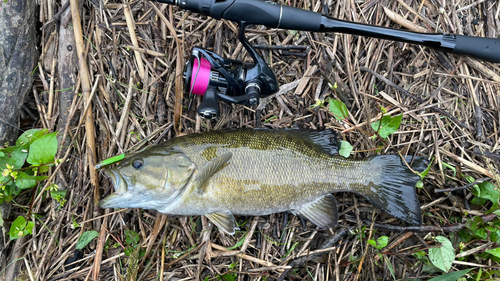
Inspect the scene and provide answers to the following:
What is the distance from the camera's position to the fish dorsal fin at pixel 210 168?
2.84 m

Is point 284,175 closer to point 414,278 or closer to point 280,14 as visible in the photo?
point 280,14

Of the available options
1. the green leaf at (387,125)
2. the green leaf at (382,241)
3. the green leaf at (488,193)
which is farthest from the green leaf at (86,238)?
the green leaf at (488,193)

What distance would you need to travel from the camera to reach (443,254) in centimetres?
302

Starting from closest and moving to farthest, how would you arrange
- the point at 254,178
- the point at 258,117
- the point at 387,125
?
the point at 254,178 → the point at 387,125 → the point at 258,117

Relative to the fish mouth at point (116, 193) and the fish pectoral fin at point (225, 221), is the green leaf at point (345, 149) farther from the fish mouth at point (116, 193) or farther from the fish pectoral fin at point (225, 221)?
the fish mouth at point (116, 193)

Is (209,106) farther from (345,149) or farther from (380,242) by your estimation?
(380,242)

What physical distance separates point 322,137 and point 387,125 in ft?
2.13

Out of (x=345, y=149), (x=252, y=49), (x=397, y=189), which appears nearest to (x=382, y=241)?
(x=397, y=189)

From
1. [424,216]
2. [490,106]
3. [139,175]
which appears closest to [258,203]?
[139,175]

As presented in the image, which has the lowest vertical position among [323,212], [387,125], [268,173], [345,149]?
[323,212]

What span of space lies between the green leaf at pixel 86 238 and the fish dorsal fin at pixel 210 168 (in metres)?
1.39

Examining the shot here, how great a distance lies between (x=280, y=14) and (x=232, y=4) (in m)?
0.44

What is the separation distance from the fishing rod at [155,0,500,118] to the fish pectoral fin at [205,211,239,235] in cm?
102

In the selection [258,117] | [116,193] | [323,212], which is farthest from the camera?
[258,117]
